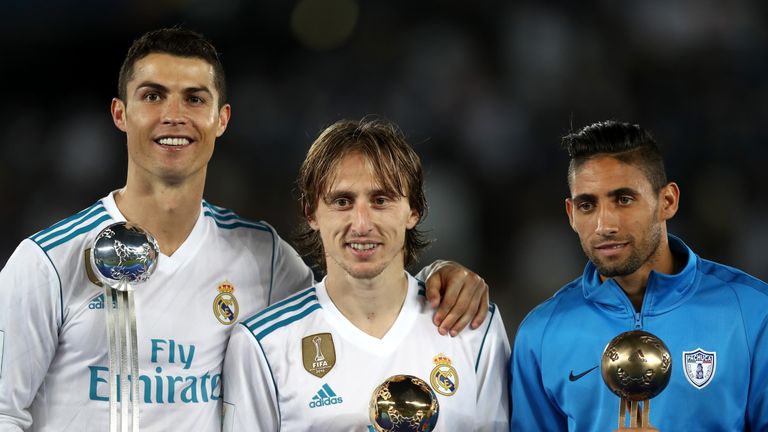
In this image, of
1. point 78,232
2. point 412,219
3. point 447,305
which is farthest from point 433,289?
point 78,232

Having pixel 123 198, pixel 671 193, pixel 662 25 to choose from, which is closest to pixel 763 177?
pixel 662 25

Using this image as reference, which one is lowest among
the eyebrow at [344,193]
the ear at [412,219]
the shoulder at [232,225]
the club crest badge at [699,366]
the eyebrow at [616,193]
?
the club crest badge at [699,366]

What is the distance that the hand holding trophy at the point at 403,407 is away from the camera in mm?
1776

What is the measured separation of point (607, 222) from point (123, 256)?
50.5 inches

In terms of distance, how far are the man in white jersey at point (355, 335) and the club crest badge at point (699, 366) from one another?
514 mm

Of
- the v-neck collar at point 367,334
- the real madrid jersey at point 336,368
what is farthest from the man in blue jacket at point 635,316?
the v-neck collar at point 367,334

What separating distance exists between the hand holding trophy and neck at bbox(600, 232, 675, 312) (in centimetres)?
88

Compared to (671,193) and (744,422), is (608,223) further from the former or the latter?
(744,422)

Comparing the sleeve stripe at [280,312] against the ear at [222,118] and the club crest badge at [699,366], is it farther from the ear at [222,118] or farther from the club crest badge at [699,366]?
the club crest badge at [699,366]

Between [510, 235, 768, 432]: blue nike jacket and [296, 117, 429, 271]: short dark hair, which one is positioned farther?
[296, 117, 429, 271]: short dark hair

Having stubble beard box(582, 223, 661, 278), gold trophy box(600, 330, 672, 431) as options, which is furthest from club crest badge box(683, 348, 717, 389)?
gold trophy box(600, 330, 672, 431)

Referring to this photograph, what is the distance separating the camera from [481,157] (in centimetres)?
530

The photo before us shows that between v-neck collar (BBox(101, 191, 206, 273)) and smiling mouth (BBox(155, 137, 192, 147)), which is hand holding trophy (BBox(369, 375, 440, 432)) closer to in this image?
v-neck collar (BBox(101, 191, 206, 273))

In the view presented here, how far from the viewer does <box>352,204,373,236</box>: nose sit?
2.31 metres
